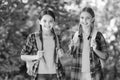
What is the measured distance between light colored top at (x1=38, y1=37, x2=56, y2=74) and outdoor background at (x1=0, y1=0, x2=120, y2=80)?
234 centimetres

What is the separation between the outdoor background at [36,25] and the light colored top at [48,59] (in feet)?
7.67

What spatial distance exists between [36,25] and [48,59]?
3188 millimetres

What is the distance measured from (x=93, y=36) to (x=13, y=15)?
2852mm

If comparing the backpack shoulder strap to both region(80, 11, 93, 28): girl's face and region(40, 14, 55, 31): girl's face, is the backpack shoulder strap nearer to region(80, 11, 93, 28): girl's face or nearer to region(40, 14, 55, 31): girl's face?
region(40, 14, 55, 31): girl's face

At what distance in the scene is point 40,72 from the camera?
4.12 meters

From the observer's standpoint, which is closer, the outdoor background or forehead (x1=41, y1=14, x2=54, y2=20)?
forehead (x1=41, y1=14, x2=54, y2=20)

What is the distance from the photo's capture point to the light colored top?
4113mm

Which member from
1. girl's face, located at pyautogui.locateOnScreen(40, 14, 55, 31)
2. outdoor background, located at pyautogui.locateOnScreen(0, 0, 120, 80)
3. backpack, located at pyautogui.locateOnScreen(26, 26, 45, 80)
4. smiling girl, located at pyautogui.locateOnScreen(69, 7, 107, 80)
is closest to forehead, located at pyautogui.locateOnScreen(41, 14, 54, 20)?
girl's face, located at pyautogui.locateOnScreen(40, 14, 55, 31)

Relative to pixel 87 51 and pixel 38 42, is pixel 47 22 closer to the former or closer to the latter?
pixel 38 42

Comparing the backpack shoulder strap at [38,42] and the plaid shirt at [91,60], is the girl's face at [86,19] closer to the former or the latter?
the plaid shirt at [91,60]

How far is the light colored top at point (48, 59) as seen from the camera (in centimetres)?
411

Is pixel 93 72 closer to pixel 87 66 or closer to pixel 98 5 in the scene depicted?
pixel 87 66

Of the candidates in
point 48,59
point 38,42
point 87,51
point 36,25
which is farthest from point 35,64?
point 36,25

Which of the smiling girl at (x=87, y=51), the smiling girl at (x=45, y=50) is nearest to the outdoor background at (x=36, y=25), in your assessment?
the smiling girl at (x=45, y=50)
